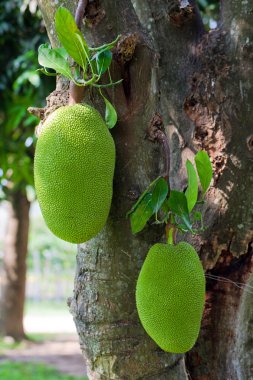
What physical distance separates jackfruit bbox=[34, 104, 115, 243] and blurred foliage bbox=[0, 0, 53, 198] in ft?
5.08

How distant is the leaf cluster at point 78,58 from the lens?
768mm

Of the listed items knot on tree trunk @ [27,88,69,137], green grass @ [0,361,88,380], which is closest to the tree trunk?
green grass @ [0,361,88,380]

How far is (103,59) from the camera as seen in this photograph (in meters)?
0.79

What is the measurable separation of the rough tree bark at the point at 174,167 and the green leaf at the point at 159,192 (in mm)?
47

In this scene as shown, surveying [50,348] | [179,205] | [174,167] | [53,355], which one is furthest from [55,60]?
[50,348]

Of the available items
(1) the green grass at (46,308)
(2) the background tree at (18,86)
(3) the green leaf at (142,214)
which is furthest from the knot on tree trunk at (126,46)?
(1) the green grass at (46,308)

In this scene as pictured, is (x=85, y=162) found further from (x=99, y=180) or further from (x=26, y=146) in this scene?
(x=26, y=146)

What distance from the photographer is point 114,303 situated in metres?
0.87

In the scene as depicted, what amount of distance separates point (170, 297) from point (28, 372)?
3.12 meters

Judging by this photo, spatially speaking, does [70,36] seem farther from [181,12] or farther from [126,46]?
[181,12]

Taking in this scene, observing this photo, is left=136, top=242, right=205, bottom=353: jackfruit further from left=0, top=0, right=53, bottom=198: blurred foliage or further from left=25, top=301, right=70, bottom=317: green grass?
left=25, top=301, right=70, bottom=317: green grass

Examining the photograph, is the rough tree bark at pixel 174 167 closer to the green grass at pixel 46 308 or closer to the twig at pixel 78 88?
the twig at pixel 78 88

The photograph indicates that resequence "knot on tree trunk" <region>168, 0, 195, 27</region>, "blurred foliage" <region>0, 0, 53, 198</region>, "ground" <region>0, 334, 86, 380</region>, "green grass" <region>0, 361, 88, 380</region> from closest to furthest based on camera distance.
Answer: "knot on tree trunk" <region>168, 0, 195, 27</region> → "blurred foliage" <region>0, 0, 53, 198</region> → "green grass" <region>0, 361, 88, 380</region> → "ground" <region>0, 334, 86, 380</region>

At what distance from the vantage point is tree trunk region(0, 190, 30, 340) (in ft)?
15.4
